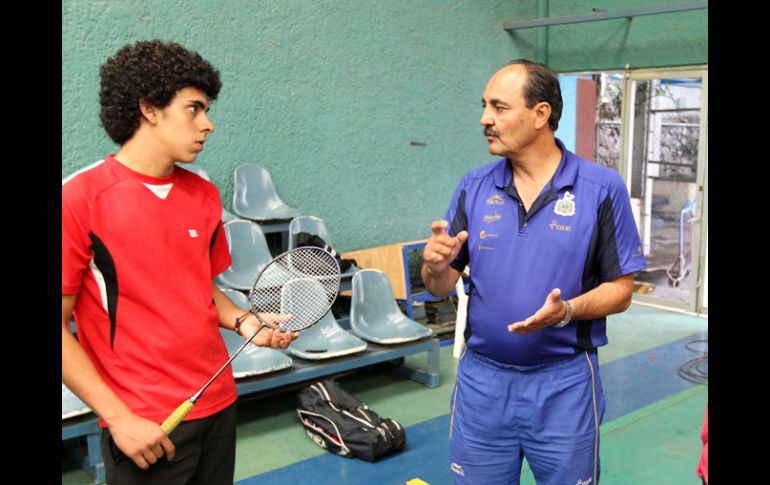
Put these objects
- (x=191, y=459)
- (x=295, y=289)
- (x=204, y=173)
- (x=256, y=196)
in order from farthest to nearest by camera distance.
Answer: (x=256, y=196)
(x=204, y=173)
(x=295, y=289)
(x=191, y=459)

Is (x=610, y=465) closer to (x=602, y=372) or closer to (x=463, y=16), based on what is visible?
(x=602, y=372)

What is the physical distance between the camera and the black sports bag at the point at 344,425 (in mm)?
4383

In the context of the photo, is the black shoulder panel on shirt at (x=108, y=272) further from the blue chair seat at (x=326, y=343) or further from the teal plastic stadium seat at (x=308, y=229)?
the teal plastic stadium seat at (x=308, y=229)

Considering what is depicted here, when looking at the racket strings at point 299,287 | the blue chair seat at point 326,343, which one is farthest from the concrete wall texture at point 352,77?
the racket strings at point 299,287

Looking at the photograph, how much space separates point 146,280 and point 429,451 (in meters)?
2.99

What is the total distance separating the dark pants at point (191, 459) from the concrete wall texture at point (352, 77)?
4170 mm

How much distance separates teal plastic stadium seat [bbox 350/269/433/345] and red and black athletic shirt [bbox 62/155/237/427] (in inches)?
143

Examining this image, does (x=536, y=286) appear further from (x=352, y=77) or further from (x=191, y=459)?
(x=352, y=77)

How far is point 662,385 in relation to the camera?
5781 millimetres

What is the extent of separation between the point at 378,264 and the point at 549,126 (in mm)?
4584

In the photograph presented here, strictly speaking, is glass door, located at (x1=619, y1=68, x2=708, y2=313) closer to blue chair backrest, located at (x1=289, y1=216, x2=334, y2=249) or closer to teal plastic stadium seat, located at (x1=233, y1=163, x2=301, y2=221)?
blue chair backrest, located at (x1=289, y1=216, x2=334, y2=249)

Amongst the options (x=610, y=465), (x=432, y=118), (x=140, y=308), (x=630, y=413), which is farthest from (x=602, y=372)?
(x=140, y=308)

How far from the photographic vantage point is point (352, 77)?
24.4 ft

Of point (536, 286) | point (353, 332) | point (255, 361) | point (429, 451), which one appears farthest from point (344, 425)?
point (536, 286)
